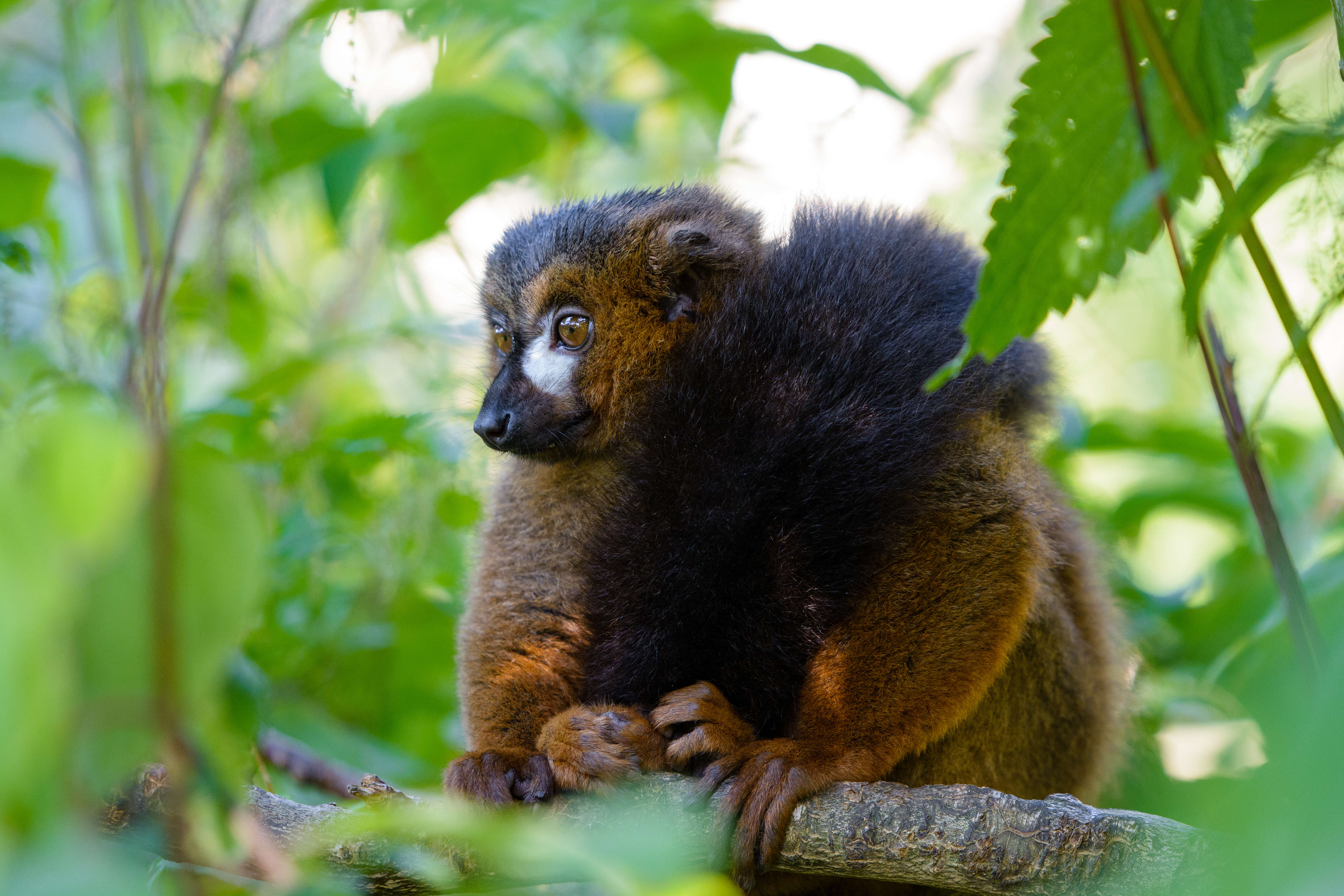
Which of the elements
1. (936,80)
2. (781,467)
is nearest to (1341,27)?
(781,467)

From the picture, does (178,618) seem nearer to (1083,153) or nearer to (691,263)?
(1083,153)

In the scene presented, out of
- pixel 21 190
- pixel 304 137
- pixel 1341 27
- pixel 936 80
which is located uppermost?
pixel 936 80

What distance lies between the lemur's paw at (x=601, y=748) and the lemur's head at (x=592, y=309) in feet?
2.55

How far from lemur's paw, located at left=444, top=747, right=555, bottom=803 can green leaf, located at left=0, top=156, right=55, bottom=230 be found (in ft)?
5.75

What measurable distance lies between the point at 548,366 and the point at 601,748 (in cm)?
111

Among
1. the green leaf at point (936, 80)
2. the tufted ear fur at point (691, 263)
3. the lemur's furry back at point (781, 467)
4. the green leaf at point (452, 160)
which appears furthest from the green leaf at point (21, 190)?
the green leaf at point (936, 80)

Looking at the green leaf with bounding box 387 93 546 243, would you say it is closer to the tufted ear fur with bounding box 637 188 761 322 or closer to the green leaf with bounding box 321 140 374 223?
the green leaf with bounding box 321 140 374 223

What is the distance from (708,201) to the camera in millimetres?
3125

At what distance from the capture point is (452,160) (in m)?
3.26

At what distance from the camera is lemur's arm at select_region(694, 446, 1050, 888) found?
6.42 feet

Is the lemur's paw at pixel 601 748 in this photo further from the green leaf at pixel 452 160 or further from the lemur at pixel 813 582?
the green leaf at pixel 452 160

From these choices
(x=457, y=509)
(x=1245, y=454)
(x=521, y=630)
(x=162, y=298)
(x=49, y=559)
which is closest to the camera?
(x=49, y=559)

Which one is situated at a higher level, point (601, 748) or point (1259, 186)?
point (1259, 186)

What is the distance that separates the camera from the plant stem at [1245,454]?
1.47 metres
